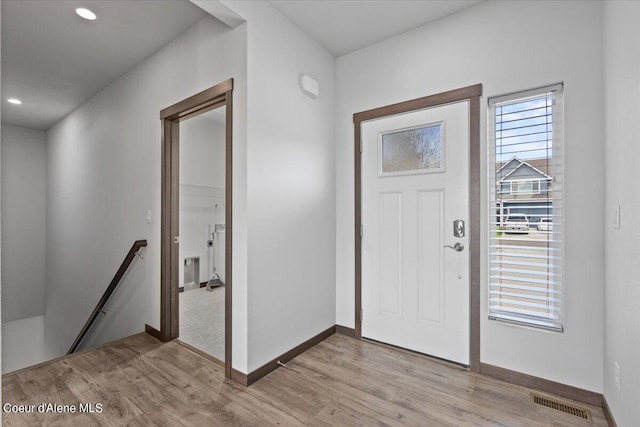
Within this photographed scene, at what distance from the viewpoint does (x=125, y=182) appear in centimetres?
349

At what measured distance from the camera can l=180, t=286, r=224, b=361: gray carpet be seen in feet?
9.53

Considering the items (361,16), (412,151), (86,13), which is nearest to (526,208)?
(412,151)

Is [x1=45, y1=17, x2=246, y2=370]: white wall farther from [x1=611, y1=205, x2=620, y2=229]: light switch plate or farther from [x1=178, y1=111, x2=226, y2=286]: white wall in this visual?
[x1=611, y1=205, x2=620, y2=229]: light switch plate

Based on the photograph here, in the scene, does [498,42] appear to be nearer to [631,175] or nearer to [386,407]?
[631,175]

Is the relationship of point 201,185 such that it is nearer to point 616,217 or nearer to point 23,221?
point 23,221

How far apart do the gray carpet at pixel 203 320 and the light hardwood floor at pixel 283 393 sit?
0.24 m

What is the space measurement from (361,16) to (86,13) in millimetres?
2214

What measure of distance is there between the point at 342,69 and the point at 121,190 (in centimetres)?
273

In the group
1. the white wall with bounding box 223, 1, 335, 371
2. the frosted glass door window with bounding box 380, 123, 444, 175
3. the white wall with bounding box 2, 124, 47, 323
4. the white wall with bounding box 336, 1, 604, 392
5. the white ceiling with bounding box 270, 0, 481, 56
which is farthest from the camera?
the white wall with bounding box 2, 124, 47, 323

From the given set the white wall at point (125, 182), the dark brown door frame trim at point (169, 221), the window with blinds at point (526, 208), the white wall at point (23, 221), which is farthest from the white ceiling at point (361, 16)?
the white wall at point (23, 221)

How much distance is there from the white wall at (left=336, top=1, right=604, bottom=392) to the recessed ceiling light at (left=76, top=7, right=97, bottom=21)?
2.57m

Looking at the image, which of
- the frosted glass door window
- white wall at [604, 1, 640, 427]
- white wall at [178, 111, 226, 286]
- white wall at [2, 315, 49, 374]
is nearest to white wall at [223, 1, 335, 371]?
the frosted glass door window

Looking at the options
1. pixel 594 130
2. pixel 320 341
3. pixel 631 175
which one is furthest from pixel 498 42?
pixel 320 341

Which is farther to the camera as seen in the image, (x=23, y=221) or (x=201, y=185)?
(x=23, y=221)
